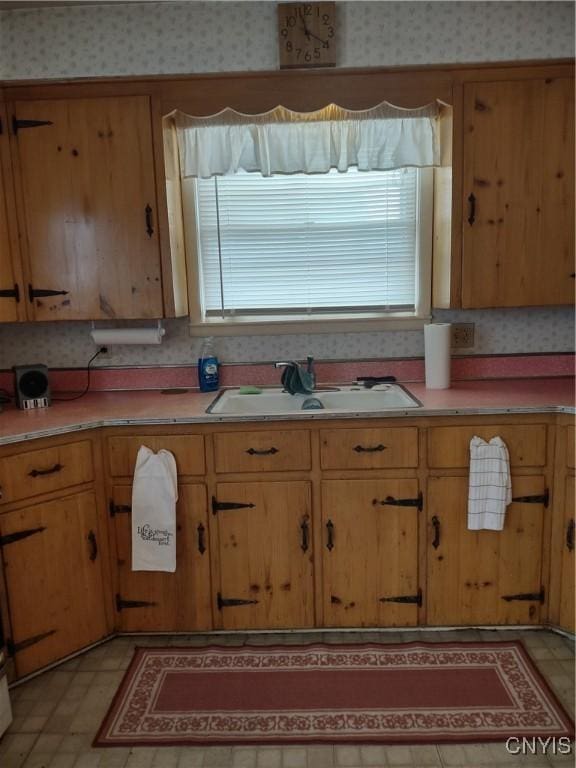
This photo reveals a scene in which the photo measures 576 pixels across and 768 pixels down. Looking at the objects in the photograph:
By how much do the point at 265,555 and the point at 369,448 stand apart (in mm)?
597

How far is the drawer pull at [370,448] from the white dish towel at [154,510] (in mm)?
717

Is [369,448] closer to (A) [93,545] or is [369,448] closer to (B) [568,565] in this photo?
(B) [568,565]

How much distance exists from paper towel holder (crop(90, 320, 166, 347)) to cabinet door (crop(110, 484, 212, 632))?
72 cm

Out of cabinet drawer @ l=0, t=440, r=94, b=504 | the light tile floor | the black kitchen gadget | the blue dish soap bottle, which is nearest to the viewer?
the light tile floor

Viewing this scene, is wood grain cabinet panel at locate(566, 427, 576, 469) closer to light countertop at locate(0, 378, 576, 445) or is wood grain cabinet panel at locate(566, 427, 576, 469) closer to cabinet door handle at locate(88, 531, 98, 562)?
light countertop at locate(0, 378, 576, 445)

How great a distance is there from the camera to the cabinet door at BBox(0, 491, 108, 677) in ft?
6.89

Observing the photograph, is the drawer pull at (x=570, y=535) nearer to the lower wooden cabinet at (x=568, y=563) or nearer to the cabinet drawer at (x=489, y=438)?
the lower wooden cabinet at (x=568, y=563)

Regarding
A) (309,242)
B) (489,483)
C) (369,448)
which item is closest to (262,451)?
(369,448)

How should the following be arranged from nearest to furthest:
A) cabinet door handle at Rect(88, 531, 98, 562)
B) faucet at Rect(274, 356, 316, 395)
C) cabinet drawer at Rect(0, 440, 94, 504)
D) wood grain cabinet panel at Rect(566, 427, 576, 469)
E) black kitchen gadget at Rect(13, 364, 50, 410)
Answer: cabinet drawer at Rect(0, 440, 94, 504)
wood grain cabinet panel at Rect(566, 427, 576, 469)
cabinet door handle at Rect(88, 531, 98, 562)
black kitchen gadget at Rect(13, 364, 50, 410)
faucet at Rect(274, 356, 316, 395)

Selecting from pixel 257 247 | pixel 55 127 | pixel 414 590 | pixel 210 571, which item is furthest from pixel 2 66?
A: pixel 414 590

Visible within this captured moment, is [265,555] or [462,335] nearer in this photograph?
[265,555]

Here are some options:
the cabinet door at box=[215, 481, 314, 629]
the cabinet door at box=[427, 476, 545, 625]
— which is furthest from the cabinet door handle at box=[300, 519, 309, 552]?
the cabinet door at box=[427, 476, 545, 625]

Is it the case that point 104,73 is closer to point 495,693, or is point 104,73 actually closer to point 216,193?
point 216,193

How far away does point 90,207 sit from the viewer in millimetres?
2447
